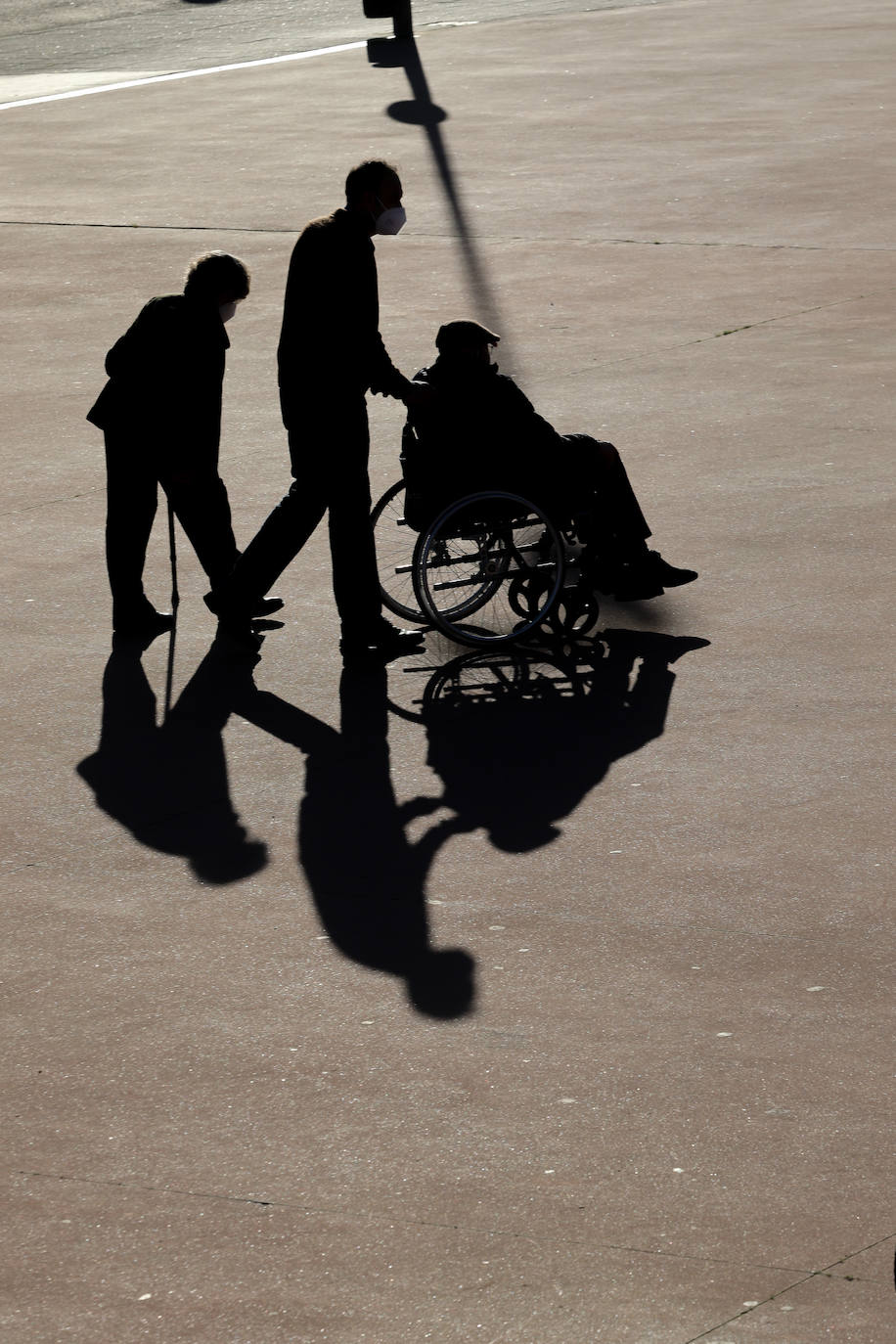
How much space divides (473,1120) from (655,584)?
3883mm

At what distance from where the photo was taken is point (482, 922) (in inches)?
222

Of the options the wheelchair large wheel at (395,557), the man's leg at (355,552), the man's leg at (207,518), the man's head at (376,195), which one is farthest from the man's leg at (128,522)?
the man's head at (376,195)

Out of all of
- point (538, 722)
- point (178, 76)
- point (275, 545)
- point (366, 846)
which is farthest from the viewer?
point (178, 76)

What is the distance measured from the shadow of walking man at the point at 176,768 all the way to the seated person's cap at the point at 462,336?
1.46 meters

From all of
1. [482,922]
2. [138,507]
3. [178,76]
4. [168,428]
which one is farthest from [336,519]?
[178,76]

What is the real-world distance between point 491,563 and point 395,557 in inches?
45.2

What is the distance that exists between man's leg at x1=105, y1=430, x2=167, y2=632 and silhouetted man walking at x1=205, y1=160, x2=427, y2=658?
1.06 feet

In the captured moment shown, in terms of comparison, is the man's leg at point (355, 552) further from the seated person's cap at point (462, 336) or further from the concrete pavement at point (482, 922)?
the seated person's cap at point (462, 336)

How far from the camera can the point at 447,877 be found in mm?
5938

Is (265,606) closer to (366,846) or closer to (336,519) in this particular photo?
(336,519)

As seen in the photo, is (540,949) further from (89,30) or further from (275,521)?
(89,30)

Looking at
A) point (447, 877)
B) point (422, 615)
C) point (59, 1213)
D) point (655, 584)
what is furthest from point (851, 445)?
point (59, 1213)

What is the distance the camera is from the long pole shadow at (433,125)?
13.8 metres

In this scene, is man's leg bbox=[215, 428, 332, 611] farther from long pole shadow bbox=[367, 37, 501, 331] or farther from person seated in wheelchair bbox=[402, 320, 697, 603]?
long pole shadow bbox=[367, 37, 501, 331]
